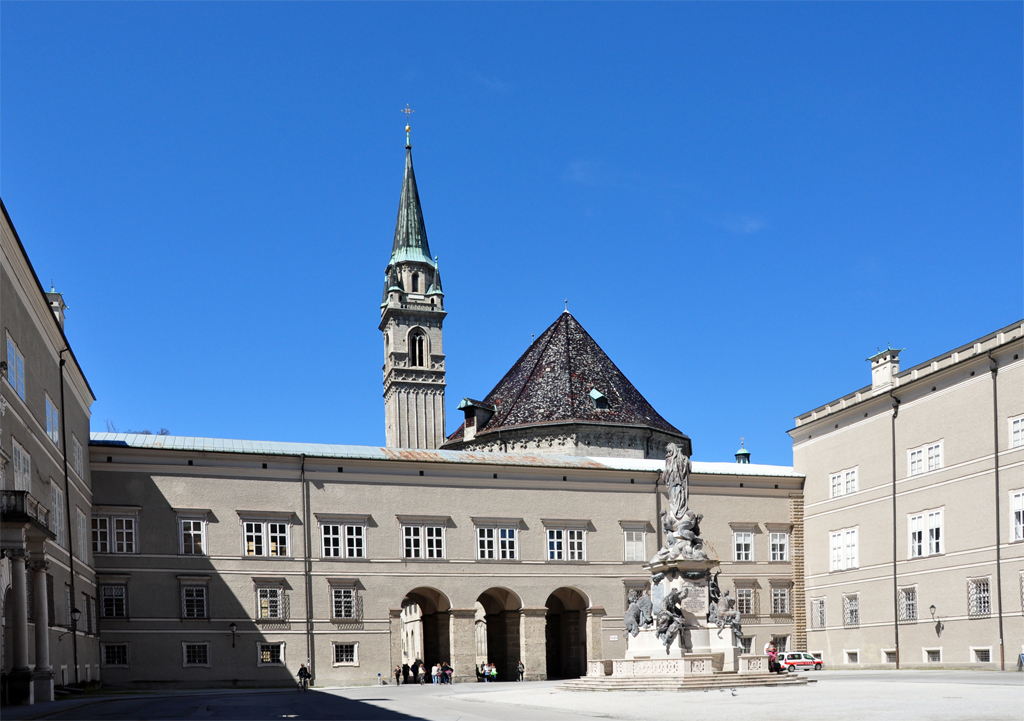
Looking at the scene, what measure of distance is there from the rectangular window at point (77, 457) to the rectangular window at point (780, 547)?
32537 mm

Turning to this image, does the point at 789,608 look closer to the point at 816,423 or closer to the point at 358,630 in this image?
the point at 816,423

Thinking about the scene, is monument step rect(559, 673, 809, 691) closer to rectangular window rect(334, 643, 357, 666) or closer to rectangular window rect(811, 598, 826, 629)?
rectangular window rect(334, 643, 357, 666)

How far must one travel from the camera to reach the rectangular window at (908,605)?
5022cm

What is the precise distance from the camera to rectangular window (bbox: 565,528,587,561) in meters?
55.5

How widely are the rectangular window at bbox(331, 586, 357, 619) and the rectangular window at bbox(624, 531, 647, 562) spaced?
1317 centimetres

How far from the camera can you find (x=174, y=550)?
4975 centimetres

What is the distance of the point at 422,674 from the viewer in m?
50.8

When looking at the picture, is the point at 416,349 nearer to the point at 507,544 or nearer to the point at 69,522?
the point at 507,544

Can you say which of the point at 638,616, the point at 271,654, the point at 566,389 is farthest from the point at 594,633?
the point at 566,389

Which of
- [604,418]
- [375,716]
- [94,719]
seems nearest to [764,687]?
[375,716]

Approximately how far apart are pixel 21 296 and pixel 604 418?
42.2m

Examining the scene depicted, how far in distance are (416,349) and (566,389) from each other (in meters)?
29.8

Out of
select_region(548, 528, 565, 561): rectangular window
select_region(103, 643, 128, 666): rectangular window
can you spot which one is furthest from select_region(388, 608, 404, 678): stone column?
select_region(103, 643, 128, 666): rectangular window

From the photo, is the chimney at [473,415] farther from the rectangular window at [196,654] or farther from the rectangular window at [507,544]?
the rectangular window at [196,654]
